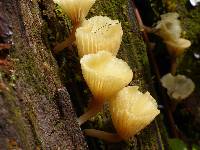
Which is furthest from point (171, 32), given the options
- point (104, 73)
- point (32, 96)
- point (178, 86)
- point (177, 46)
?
point (32, 96)

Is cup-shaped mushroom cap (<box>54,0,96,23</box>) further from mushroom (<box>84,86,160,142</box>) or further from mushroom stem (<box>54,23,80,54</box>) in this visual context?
mushroom (<box>84,86,160,142</box>)

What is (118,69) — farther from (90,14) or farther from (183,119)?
(183,119)

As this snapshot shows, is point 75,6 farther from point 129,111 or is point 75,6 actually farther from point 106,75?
point 129,111

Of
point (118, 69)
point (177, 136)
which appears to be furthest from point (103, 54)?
point (177, 136)

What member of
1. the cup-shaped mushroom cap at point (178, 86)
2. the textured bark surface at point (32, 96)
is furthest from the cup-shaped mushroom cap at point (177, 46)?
the textured bark surface at point (32, 96)

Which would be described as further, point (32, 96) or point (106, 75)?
point (106, 75)

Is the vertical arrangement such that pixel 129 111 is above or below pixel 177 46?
above
